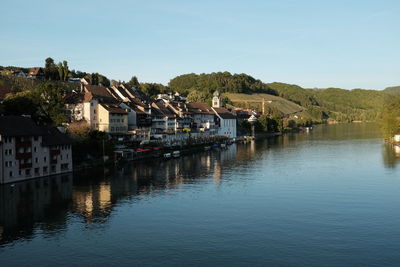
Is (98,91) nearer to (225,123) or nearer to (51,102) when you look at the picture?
(51,102)

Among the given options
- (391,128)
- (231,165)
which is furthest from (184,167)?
(391,128)

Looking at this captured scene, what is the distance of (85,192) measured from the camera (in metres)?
54.9

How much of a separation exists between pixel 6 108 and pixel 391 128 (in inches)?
4028

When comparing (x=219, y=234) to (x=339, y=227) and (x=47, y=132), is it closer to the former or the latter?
(x=339, y=227)

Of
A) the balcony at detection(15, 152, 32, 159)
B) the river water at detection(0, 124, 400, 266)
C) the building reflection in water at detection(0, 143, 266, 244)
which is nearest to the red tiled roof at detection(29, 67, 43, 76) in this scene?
the building reflection in water at detection(0, 143, 266, 244)

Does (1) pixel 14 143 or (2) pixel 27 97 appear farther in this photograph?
(2) pixel 27 97

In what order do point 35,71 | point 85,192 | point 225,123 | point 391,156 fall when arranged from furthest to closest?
1. point 225,123
2. point 35,71
3. point 391,156
4. point 85,192

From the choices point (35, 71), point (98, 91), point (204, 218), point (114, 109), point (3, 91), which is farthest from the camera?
point (35, 71)

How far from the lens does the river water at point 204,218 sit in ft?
106

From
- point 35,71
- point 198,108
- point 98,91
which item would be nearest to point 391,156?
point 198,108

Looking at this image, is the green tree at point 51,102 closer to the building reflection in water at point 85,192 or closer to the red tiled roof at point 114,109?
the red tiled roof at point 114,109

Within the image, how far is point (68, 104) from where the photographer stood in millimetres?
97125

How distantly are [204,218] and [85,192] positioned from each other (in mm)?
19351

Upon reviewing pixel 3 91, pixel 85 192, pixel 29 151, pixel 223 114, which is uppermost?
pixel 3 91
